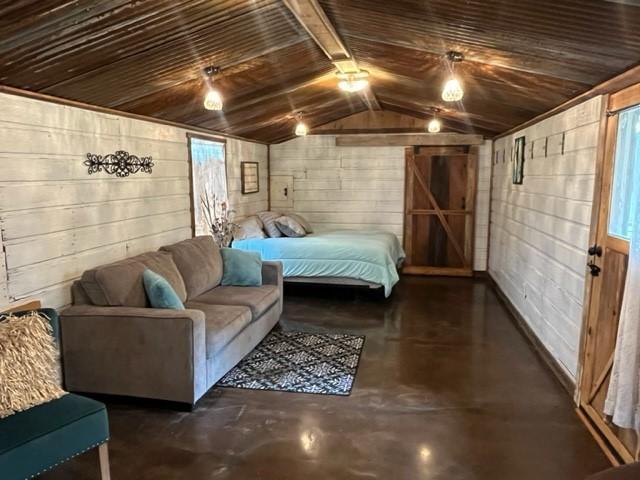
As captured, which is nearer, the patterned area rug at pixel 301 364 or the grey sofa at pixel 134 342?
the grey sofa at pixel 134 342

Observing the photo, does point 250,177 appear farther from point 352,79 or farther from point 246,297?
point 246,297

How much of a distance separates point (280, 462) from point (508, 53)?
8.74ft

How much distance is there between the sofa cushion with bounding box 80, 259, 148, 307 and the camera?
317 cm

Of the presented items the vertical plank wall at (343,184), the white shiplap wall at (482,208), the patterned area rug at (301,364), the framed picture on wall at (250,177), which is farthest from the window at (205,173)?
the white shiplap wall at (482,208)

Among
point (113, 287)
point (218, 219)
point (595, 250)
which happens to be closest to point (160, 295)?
point (113, 287)

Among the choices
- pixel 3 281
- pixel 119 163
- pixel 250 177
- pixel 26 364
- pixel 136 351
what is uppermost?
pixel 119 163

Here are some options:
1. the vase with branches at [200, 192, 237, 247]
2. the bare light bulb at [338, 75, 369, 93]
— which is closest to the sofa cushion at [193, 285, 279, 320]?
the vase with branches at [200, 192, 237, 247]

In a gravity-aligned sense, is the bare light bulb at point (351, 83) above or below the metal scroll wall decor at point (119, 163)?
above

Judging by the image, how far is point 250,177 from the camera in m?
6.76

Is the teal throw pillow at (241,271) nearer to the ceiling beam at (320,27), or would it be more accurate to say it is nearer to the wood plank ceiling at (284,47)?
the wood plank ceiling at (284,47)

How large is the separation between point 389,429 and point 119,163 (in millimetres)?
2819

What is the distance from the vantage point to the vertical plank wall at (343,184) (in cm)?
734

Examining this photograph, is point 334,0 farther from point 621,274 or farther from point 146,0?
point 621,274

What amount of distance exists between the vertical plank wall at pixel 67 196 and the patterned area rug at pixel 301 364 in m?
1.36
